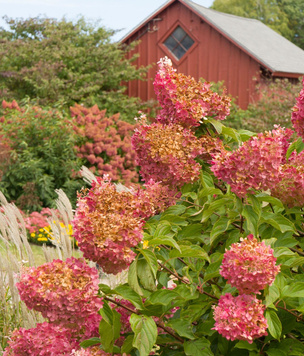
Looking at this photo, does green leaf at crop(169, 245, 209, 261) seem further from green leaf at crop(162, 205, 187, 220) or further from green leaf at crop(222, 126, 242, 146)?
green leaf at crop(222, 126, 242, 146)

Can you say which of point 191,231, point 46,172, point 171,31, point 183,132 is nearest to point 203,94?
point 183,132

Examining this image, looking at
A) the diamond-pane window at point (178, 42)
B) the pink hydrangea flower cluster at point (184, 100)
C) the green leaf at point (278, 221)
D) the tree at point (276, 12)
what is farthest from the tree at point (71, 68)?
the tree at point (276, 12)

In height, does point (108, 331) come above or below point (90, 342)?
above

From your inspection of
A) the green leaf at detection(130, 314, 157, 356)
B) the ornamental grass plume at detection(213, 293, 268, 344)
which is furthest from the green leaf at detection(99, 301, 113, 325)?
the ornamental grass plume at detection(213, 293, 268, 344)

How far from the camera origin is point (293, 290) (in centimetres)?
189

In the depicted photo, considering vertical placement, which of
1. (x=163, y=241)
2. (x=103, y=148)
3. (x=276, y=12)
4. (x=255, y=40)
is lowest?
(x=103, y=148)

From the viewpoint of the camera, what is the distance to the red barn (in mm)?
18297

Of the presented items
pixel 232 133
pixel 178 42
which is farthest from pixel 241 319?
pixel 178 42

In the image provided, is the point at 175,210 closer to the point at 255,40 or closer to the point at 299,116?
the point at 299,116

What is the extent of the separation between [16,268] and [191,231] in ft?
4.16

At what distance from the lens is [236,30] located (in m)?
20.7

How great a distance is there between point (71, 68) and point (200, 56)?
4.50 m

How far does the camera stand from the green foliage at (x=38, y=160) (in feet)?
36.8

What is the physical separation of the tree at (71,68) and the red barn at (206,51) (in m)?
0.87
